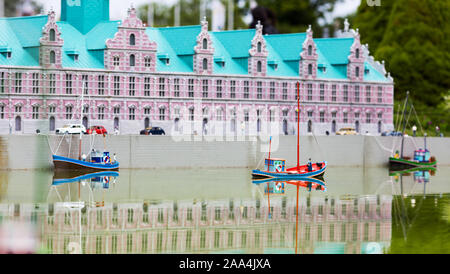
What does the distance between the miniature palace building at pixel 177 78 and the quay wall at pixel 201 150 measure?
3834 mm

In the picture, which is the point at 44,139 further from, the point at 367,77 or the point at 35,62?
the point at 367,77

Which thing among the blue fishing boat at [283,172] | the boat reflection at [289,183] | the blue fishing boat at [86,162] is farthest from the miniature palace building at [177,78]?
the boat reflection at [289,183]

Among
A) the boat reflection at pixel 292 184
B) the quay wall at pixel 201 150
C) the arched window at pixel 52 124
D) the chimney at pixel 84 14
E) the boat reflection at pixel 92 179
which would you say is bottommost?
the boat reflection at pixel 292 184

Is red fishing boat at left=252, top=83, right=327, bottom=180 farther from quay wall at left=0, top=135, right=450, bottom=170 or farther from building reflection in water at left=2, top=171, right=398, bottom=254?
building reflection in water at left=2, top=171, right=398, bottom=254

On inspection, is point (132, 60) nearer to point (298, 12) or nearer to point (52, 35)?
point (52, 35)

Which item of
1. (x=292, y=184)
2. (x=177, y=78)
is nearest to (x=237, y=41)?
(x=177, y=78)

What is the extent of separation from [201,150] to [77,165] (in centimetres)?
1075

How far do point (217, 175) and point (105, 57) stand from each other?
1556 centimetres

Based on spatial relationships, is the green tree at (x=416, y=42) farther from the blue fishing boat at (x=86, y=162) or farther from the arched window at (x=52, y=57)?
the blue fishing boat at (x=86, y=162)

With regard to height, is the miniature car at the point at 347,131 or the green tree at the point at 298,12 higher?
the green tree at the point at 298,12

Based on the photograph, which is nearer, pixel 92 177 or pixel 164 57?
pixel 92 177

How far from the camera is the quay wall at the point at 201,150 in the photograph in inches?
2702

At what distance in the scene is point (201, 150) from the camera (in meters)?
75.9
